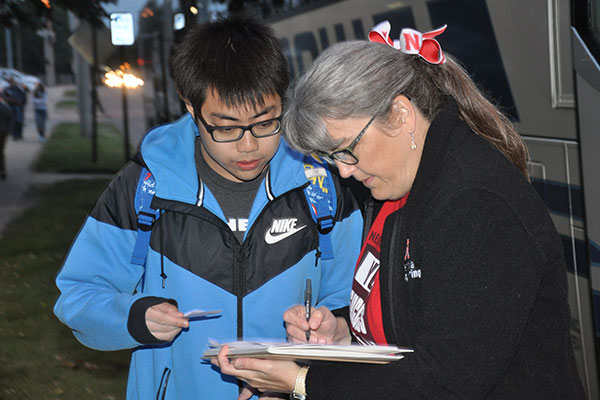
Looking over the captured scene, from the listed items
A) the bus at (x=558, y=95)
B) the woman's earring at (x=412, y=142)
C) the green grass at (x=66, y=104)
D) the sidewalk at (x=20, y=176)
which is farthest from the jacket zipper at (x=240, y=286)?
the green grass at (x=66, y=104)

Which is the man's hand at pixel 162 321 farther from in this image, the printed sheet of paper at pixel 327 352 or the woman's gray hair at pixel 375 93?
the woman's gray hair at pixel 375 93

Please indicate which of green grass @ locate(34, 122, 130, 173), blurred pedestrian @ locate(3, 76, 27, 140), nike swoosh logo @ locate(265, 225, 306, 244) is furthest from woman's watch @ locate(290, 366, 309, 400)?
blurred pedestrian @ locate(3, 76, 27, 140)

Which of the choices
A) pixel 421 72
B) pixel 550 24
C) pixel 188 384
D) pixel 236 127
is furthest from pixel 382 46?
pixel 550 24

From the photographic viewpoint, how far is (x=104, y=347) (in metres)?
2.28

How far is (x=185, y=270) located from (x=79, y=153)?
1682 centimetres

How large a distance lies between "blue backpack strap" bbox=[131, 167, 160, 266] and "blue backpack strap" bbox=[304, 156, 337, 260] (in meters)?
0.51

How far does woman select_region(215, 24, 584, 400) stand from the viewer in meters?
1.60

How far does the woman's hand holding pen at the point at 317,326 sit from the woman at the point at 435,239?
0.17 meters

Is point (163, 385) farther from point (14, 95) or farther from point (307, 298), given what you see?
point (14, 95)

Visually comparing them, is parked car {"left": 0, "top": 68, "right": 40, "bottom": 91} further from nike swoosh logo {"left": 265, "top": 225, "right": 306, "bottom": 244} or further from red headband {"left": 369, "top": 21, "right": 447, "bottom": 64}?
red headband {"left": 369, "top": 21, "right": 447, "bottom": 64}

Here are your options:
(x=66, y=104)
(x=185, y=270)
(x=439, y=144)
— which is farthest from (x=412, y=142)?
(x=66, y=104)

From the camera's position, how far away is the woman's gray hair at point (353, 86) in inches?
70.9

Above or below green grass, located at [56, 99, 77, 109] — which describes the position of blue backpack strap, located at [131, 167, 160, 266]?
below

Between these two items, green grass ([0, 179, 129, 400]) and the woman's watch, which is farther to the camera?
green grass ([0, 179, 129, 400])
